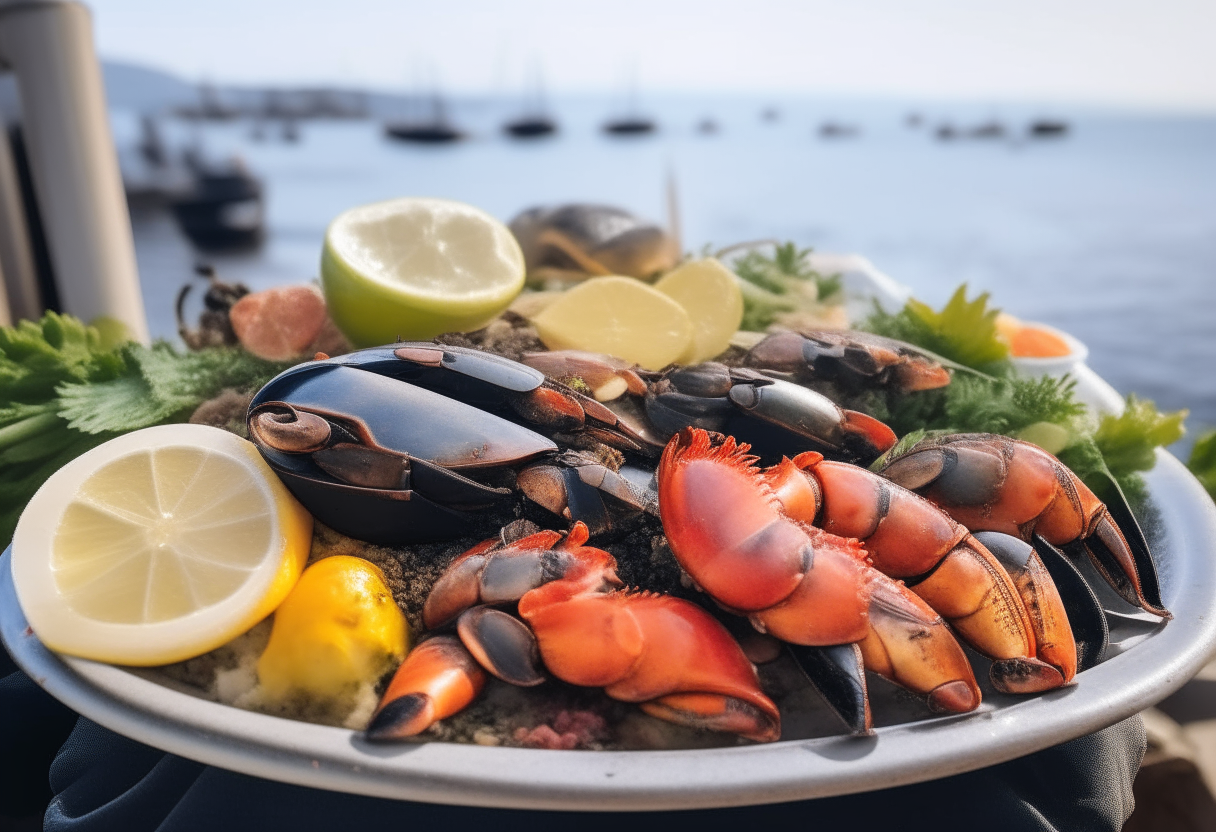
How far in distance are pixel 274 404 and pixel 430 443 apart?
198mm

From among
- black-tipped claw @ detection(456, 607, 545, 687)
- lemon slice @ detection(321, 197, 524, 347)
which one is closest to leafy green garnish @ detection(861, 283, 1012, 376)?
lemon slice @ detection(321, 197, 524, 347)

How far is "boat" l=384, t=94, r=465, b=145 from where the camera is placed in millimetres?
25734

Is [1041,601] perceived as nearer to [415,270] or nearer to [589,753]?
[589,753]

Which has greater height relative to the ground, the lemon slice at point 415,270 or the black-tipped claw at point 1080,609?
the lemon slice at point 415,270

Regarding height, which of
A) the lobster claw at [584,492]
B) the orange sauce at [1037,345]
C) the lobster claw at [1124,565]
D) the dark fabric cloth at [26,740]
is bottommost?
the dark fabric cloth at [26,740]

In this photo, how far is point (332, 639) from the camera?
865 millimetres

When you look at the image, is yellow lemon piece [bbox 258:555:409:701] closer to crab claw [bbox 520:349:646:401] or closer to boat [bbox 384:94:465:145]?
crab claw [bbox 520:349:646:401]

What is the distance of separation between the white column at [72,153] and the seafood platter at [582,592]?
6.96ft

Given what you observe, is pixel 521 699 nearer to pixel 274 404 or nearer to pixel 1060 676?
pixel 274 404

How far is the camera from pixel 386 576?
998 millimetres

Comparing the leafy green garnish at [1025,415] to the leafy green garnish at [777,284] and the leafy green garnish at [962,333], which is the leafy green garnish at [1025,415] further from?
the leafy green garnish at [777,284]

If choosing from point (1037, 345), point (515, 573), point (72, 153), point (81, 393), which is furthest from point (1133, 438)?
point (72, 153)

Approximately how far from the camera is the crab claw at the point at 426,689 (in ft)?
2.57

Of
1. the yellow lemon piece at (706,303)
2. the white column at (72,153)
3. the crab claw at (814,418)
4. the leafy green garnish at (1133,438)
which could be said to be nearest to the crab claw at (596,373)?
the crab claw at (814,418)
